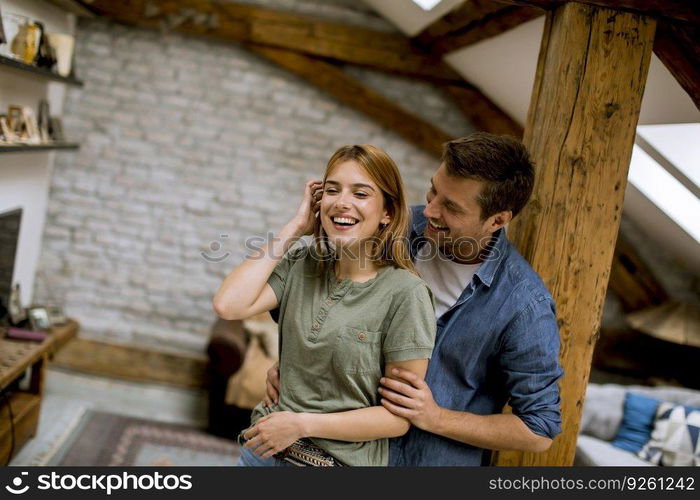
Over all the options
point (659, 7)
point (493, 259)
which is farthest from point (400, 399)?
point (659, 7)

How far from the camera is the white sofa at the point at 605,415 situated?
12.9ft

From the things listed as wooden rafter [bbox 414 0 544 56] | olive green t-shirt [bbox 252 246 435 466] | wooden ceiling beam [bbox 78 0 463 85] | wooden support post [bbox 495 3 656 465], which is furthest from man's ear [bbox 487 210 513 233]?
wooden ceiling beam [bbox 78 0 463 85]

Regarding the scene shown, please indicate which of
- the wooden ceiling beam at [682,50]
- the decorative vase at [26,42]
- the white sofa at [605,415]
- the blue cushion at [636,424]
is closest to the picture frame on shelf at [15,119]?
the decorative vase at [26,42]

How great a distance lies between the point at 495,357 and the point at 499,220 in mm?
372

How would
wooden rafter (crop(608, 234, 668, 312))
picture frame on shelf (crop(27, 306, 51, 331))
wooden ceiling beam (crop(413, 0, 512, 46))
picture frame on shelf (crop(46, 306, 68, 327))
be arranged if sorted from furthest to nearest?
wooden rafter (crop(608, 234, 668, 312))
picture frame on shelf (crop(46, 306, 68, 327))
picture frame on shelf (crop(27, 306, 51, 331))
wooden ceiling beam (crop(413, 0, 512, 46))

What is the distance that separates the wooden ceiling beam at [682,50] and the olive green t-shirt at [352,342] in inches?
43.3

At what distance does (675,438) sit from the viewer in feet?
12.5

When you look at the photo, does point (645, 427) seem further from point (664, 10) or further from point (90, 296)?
point (90, 296)

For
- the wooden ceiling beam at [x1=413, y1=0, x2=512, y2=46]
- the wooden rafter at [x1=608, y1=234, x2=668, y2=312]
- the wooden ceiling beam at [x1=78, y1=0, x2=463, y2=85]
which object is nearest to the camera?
the wooden ceiling beam at [x1=413, y1=0, x2=512, y2=46]

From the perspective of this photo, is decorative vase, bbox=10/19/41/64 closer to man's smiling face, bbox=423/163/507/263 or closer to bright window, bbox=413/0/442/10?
bright window, bbox=413/0/442/10

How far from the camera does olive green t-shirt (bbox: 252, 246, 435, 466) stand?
1.56 meters

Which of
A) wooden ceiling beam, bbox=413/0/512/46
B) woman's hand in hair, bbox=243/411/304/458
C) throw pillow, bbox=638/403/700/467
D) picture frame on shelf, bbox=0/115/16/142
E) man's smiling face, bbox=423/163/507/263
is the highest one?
wooden ceiling beam, bbox=413/0/512/46

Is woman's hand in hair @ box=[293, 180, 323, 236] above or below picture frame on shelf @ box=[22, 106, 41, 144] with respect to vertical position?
below

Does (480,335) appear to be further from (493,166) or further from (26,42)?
(26,42)
